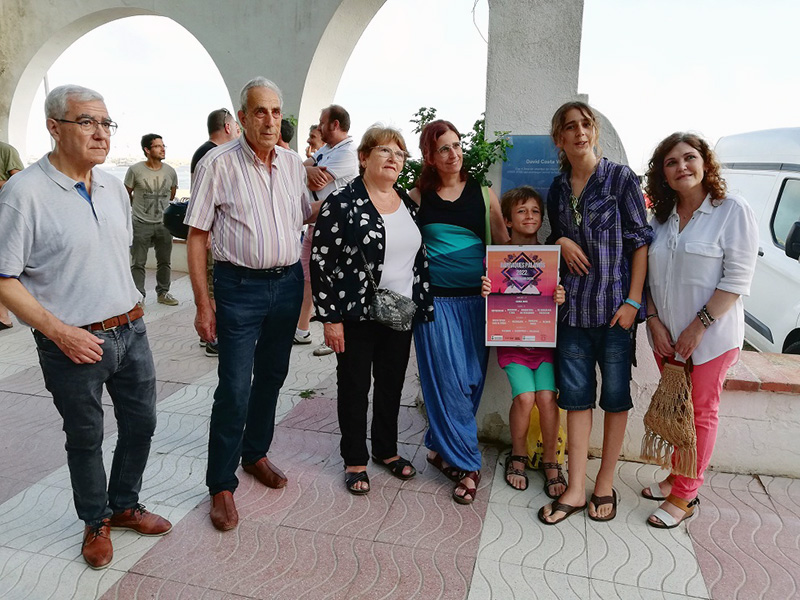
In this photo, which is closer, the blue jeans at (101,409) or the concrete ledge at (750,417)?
the blue jeans at (101,409)

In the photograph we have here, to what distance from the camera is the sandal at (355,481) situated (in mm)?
3070

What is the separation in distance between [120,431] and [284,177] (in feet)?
4.52

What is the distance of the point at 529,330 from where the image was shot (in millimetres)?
2896

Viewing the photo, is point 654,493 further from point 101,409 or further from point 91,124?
point 91,124

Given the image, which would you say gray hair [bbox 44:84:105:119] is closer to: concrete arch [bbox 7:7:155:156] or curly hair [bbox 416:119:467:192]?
curly hair [bbox 416:119:467:192]

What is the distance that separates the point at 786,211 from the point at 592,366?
385 centimetres

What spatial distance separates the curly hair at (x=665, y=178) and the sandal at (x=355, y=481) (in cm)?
197

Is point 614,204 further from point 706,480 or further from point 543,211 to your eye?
point 706,480

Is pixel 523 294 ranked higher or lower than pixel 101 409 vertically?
higher

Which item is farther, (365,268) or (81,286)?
(365,268)

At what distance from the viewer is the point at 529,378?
9.99ft

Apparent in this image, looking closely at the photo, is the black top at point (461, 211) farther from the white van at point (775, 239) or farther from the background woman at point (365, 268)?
the white van at point (775, 239)

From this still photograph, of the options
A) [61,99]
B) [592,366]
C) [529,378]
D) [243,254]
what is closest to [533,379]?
[529,378]

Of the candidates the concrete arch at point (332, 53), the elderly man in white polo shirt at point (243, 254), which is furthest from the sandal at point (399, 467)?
the concrete arch at point (332, 53)
